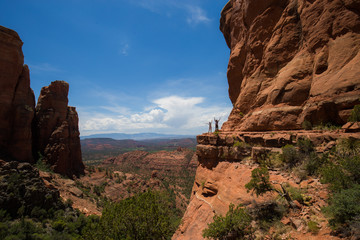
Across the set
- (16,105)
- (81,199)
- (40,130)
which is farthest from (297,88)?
(40,130)

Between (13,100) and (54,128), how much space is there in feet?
36.5

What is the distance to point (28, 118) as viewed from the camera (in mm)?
30703

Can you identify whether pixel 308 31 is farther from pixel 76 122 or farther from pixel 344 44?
pixel 76 122

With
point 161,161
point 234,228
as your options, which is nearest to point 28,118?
point 234,228

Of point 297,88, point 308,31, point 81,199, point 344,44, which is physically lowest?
point 81,199

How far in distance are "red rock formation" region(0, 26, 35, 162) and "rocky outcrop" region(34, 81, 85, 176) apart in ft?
18.6

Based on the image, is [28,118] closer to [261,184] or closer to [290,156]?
[261,184]

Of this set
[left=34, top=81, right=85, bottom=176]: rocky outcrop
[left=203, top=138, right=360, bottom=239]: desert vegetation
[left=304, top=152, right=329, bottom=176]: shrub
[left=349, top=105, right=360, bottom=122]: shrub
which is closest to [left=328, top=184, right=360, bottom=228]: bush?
[left=203, top=138, right=360, bottom=239]: desert vegetation

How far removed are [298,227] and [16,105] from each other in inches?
1652

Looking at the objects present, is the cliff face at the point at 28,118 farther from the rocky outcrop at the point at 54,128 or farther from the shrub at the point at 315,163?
the shrub at the point at 315,163

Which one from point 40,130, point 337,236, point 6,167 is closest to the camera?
point 337,236

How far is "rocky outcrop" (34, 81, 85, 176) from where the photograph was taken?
37469mm

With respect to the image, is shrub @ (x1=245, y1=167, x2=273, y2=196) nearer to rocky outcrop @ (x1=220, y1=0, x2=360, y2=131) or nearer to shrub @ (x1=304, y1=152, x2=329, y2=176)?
shrub @ (x1=304, y1=152, x2=329, y2=176)

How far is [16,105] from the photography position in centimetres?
2978
